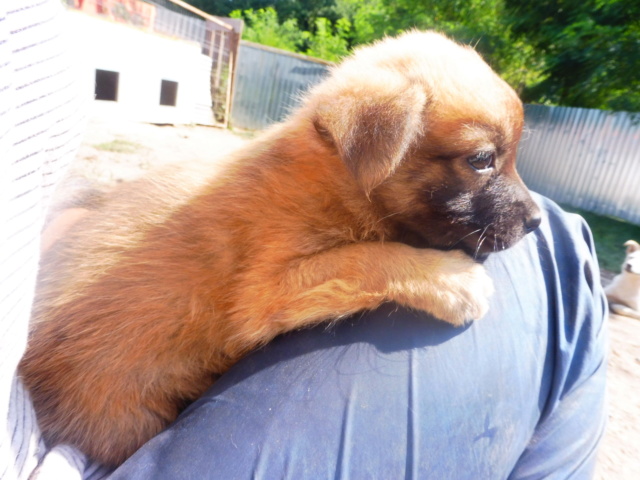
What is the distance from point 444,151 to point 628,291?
19.8 feet

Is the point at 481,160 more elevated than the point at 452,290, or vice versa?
the point at 481,160

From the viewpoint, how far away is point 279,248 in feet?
6.09

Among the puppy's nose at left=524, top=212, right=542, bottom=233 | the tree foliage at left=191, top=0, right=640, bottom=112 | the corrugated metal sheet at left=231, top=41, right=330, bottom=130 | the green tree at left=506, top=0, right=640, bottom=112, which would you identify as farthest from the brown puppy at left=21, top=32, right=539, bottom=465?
the corrugated metal sheet at left=231, top=41, right=330, bottom=130

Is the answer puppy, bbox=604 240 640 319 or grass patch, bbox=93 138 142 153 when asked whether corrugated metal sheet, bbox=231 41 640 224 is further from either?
puppy, bbox=604 240 640 319

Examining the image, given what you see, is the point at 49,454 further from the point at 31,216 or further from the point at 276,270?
the point at 276,270

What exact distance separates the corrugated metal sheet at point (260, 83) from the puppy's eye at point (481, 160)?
1735 centimetres

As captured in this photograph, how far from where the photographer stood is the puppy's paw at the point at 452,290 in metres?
1.66

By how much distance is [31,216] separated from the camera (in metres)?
1.01

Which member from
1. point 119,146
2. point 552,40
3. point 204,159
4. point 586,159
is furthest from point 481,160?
point 552,40

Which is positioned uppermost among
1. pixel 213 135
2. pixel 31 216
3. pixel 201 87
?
pixel 31 216

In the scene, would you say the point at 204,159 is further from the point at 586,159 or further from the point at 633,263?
the point at 586,159

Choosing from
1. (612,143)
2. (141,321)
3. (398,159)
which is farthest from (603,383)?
(612,143)

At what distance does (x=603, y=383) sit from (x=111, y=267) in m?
2.03

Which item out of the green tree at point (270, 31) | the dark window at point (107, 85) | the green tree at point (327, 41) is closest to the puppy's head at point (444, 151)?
the dark window at point (107, 85)
